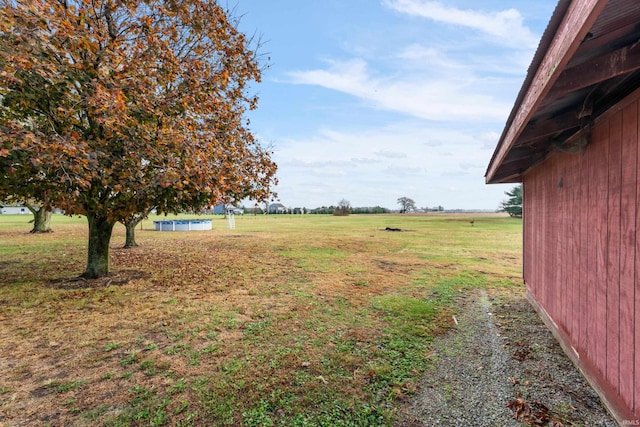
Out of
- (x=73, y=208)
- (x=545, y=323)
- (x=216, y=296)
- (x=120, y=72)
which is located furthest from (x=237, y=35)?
(x=545, y=323)

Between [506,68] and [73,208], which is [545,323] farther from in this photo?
[73,208]

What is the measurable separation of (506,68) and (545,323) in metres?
6.27

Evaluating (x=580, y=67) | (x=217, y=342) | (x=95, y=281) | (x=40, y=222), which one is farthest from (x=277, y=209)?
(x=580, y=67)

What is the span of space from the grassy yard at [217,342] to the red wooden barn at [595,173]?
166 cm

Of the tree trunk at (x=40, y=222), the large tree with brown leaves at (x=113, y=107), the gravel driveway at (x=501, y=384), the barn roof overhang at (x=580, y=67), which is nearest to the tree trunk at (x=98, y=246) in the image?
the large tree with brown leaves at (x=113, y=107)

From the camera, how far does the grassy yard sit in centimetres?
263

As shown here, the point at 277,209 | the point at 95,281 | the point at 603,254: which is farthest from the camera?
the point at 277,209

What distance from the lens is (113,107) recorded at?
15.9ft

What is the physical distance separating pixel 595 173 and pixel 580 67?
1.54 meters

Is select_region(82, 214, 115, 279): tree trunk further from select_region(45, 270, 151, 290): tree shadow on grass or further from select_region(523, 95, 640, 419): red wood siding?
select_region(523, 95, 640, 419): red wood siding

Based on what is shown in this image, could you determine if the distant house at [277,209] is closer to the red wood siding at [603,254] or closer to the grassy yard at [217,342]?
the grassy yard at [217,342]

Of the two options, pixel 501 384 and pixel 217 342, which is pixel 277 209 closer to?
pixel 217 342

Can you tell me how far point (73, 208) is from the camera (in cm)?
583

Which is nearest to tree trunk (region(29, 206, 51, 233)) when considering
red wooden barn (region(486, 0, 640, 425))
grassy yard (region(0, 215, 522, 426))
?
grassy yard (region(0, 215, 522, 426))
